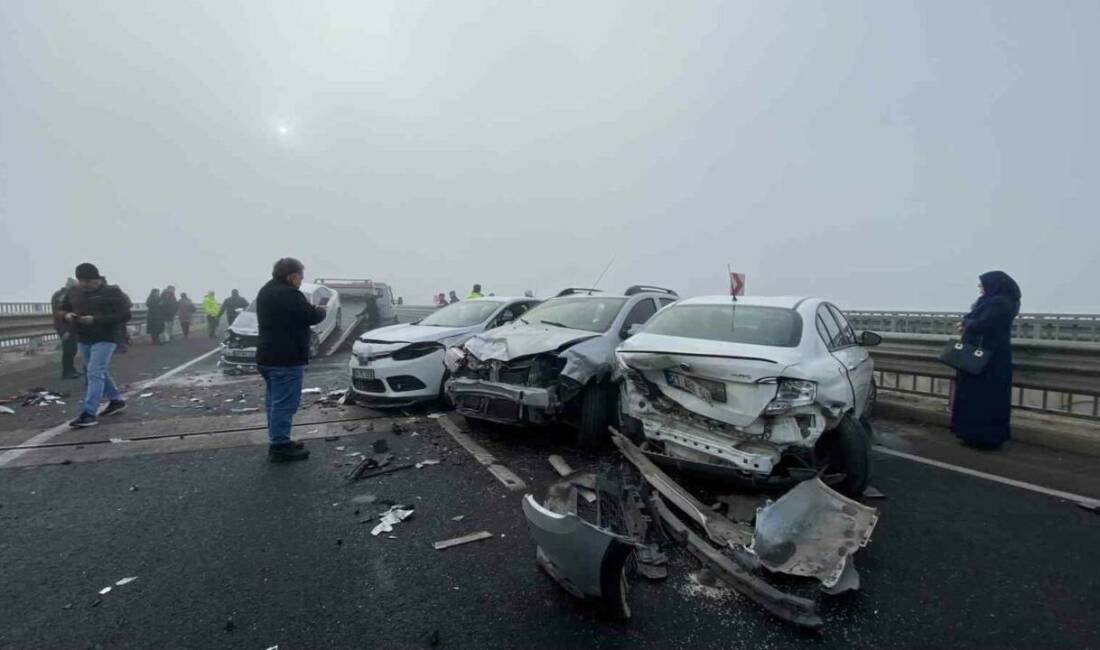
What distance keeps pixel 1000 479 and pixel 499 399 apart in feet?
14.2

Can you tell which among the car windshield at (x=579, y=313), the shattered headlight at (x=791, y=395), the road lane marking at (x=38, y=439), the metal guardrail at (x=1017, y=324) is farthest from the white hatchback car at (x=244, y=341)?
the metal guardrail at (x=1017, y=324)

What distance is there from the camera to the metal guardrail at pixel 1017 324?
12266 mm

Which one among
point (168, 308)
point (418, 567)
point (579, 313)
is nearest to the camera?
point (418, 567)

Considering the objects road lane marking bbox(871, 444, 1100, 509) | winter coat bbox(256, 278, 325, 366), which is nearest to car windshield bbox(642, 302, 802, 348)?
road lane marking bbox(871, 444, 1100, 509)

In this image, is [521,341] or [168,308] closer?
[521,341]

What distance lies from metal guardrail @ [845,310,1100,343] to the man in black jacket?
11.9 m

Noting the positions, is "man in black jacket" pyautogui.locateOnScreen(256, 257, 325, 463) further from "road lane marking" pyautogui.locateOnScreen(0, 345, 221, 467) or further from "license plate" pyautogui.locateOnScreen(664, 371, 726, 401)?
"license plate" pyautogui.locateOnScreen(664, 371, 726, 401)

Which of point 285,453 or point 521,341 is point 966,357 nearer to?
point 521,341

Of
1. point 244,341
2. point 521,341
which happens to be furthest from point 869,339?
point 244,341

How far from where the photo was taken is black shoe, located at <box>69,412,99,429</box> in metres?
5.51

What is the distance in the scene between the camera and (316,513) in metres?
3.42

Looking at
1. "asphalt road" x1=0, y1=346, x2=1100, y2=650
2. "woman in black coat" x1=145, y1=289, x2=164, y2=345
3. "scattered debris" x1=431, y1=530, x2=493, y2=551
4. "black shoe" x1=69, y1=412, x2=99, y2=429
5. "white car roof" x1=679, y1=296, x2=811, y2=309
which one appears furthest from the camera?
"woman in black coat" x1=145, y1=289, x2=164, y2=345

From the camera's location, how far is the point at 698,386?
3537mm

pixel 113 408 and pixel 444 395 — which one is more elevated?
pixel 444 395
